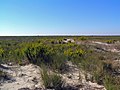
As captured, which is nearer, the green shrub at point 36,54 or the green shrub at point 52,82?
the green shrub at point 52,82

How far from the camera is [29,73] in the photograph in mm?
9414

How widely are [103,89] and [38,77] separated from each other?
2707 mm

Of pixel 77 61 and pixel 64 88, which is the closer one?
pixel 64 88

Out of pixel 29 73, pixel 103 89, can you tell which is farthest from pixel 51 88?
pixel 29 73

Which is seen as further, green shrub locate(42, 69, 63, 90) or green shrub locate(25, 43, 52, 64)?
green shrub locate(25, 43, 52, 64)

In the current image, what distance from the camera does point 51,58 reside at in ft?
39.9

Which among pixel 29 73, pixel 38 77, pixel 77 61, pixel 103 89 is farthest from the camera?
pixel 77 61

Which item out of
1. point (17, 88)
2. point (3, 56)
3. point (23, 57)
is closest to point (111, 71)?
point (17, 88)

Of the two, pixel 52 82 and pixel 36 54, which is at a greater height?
pixel 36 54

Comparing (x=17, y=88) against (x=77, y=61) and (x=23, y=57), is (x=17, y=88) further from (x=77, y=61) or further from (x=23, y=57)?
(x=23, y=57)

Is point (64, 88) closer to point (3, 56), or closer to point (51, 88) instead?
point (51, 88)

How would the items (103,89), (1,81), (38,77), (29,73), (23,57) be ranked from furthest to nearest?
1. (23,57)
2. (29,73)
3. (38,77)
4. (1,81)
5. (103,89)

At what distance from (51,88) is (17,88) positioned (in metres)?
1.12

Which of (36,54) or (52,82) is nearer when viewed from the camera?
(52,82)
